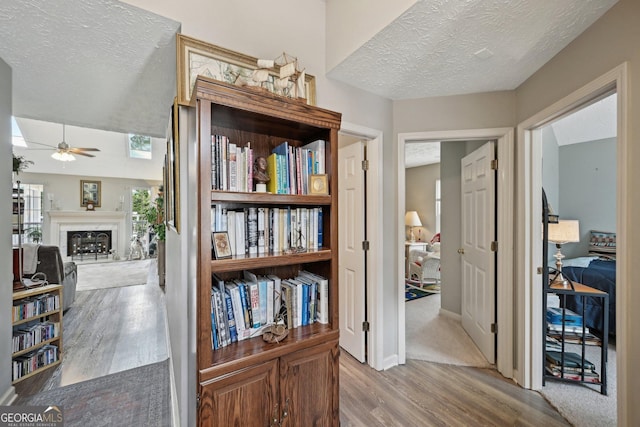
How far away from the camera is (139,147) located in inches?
305

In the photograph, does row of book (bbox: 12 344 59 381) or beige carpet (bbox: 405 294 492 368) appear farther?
beige carpet (bbox: 405 294 492 368)

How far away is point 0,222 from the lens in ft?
6.17

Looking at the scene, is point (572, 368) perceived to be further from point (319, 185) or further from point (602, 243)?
point (602, 243)

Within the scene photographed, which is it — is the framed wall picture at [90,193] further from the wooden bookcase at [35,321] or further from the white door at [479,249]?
the white door at [479,249]

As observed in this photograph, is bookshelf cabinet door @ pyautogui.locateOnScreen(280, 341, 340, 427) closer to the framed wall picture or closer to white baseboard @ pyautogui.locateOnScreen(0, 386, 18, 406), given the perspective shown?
white baseboard @ pyautogui.locateOnScreen(0, 386, 18, 406)

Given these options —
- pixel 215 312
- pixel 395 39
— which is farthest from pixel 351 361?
pixel 395 39

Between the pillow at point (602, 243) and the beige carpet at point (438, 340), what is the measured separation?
10.2 ft

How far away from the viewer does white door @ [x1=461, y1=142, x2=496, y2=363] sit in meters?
2.40

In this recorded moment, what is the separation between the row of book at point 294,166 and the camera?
1.41 meters

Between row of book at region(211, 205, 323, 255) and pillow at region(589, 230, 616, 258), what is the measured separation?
542 cm

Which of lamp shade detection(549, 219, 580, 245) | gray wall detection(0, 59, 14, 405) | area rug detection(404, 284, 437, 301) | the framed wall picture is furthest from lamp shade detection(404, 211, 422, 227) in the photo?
the framed wall picture

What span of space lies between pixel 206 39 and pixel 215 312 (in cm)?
144

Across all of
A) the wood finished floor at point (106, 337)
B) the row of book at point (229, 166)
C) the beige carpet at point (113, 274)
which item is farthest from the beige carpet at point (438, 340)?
the beige carpet at point (113, 274)

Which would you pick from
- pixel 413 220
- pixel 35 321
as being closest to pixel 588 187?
pixel 413 220
